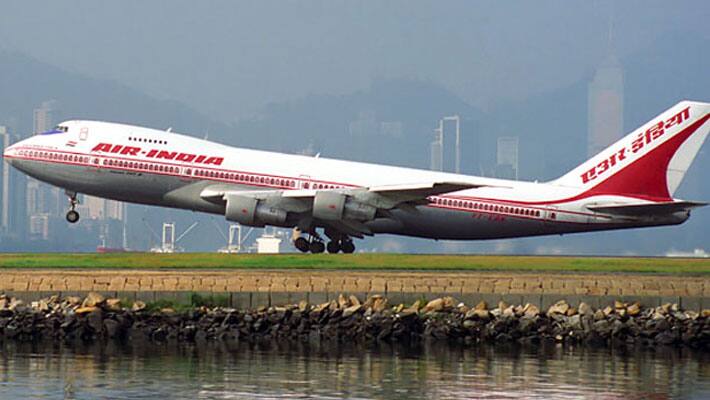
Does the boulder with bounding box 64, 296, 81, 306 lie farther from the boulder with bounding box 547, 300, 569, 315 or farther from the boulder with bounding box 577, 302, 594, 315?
the boulder with bounding box 577, 302, 594, 315

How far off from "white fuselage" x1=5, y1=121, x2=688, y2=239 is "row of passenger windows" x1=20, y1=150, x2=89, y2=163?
43mm

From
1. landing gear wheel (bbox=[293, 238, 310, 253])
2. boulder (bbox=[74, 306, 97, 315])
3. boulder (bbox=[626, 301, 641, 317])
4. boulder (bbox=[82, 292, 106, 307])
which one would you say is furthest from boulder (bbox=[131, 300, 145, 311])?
landing gear wheel (bbox=[293, 238, 310, 253])

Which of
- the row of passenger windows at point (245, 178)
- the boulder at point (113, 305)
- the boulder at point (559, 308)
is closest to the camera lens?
the boulder at point (113, 305)

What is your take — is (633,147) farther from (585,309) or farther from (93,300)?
(93,300)

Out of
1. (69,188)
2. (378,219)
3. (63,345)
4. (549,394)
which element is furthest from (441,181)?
(549,394)

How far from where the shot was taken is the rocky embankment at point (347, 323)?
2095 inches

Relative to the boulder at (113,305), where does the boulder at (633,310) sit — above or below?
above

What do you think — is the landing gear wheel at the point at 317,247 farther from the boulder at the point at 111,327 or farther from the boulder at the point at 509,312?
the boulder at the point at 111,327

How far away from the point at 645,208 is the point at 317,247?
14095mm

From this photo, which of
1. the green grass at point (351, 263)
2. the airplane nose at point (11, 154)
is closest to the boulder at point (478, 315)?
the green grass at point (351, 263)

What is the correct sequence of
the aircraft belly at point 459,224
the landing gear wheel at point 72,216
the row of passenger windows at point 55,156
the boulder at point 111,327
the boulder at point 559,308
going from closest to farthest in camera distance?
the boulder at point 111,327 → the boulder at point 559,308 → the row of passenger windows at point 55,156 → the aircraft belly at point 459,224 → the landing gear wheel at point 72,216

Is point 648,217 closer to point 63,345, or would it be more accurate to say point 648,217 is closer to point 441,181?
point 441,181

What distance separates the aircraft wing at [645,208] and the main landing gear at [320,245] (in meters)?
10.6

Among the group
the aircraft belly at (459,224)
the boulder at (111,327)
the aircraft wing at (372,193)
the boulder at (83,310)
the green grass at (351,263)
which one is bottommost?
the boulder at (111,327)
